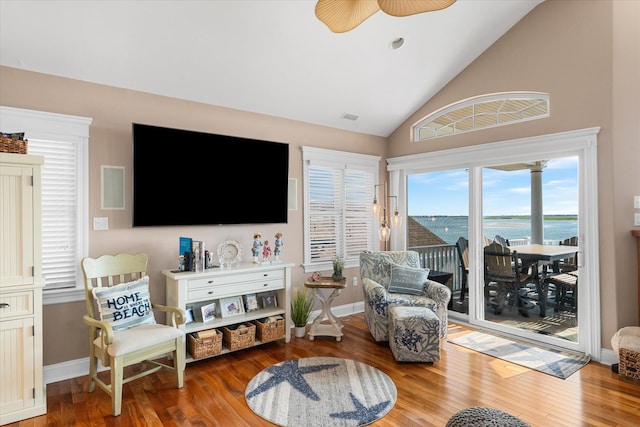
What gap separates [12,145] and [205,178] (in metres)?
1.56

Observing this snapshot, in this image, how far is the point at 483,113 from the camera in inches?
175

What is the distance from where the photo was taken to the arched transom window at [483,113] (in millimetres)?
4000

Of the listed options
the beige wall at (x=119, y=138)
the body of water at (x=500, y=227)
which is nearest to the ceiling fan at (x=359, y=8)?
the beige wall at (x=119, y=138)

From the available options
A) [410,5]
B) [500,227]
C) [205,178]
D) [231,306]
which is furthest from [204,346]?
[500,227]

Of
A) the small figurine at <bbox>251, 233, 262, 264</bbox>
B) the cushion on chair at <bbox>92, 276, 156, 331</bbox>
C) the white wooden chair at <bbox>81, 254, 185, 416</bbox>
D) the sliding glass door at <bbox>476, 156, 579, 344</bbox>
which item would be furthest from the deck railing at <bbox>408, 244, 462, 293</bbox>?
the cushion on chair at <bbox>92, 276, 156, 331</bbox>

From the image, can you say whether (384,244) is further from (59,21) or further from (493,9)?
(59,21)

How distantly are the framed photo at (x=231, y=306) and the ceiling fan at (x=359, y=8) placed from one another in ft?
9.22

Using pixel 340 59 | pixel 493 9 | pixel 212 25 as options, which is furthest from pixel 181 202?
pixel 493 9

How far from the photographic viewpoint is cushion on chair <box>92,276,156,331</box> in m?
2.88

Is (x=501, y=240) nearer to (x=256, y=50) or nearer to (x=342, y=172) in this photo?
(x=342, y=172)

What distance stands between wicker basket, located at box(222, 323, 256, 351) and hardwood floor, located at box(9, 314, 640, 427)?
13cm

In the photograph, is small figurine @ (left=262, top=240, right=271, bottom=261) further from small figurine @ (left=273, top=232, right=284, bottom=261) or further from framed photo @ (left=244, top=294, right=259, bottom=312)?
framed photo @ (left=244, top=294, right=259, bottom=312)

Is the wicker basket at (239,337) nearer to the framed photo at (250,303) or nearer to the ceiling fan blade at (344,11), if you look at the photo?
the framed photo at (250,303)

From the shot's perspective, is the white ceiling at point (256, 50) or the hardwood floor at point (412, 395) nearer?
the hardwood floor at point (412, 395)
